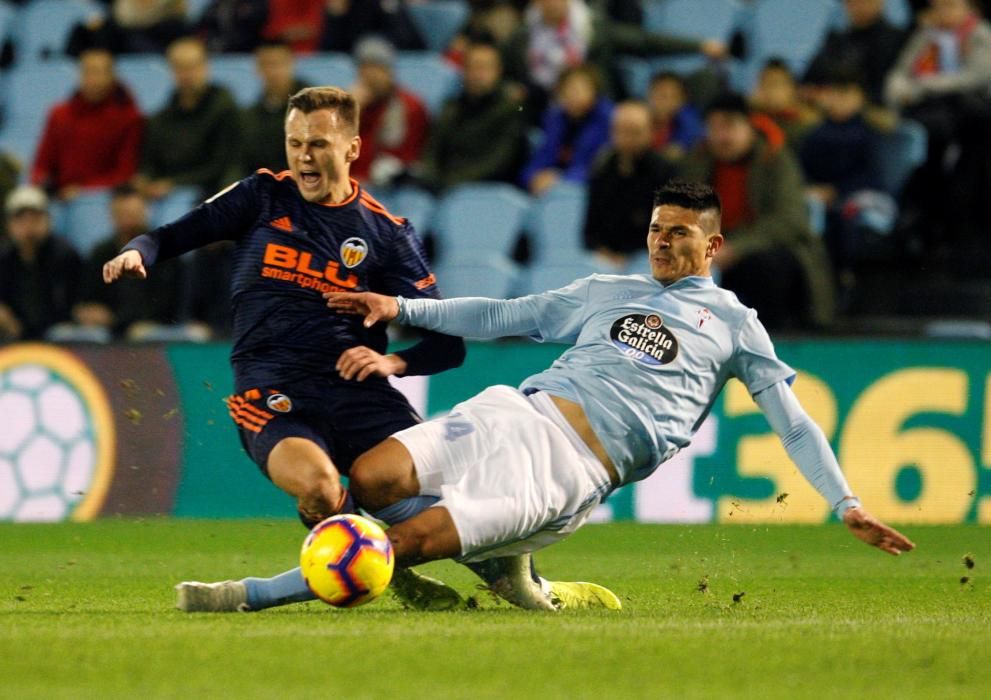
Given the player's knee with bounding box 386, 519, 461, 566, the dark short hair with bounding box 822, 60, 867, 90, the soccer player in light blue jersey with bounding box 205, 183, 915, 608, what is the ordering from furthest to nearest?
the dark short hair with bounding box 822, 60, 867, 90 → the soccer player in light blue jersey with bounding box 205, 183, 915, 608 → the player's knee with bounding box 386, 519, 461, 566

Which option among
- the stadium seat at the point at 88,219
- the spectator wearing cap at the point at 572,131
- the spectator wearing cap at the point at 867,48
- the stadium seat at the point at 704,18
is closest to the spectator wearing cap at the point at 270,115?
the stadium seat at the point at 88,219

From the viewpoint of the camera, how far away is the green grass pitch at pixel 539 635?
4711 mm

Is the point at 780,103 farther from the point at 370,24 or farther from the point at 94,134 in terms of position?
the point at 94,134

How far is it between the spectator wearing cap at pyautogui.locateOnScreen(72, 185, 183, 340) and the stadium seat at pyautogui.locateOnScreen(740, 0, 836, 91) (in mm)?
5066

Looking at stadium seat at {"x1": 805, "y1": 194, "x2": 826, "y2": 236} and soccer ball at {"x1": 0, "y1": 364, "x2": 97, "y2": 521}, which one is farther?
stadium seat at {"x1": 805, "y1": 194, "x2": 826, "y2": 236}

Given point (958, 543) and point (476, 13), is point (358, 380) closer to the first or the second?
point (958, 543)

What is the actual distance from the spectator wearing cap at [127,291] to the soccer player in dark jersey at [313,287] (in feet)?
17.5

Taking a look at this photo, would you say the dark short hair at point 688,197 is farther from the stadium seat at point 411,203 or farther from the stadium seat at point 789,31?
the stadium seat at point 789,31

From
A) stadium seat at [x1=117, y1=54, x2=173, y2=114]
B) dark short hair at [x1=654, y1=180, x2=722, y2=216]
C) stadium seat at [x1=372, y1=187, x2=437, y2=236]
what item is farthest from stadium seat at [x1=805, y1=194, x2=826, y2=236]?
stadium seat at [x1=117, y1=54, x2=173, y2=114]

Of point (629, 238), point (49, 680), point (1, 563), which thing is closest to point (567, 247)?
point (629, 238)

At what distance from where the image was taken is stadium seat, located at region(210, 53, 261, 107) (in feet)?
Result: 48.5

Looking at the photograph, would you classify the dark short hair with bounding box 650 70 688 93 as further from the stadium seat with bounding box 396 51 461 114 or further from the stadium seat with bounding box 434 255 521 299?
the stadium seat with bounding box 396 51 461 114

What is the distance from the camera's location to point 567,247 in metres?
12.8

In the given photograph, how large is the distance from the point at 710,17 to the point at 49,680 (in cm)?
1088
